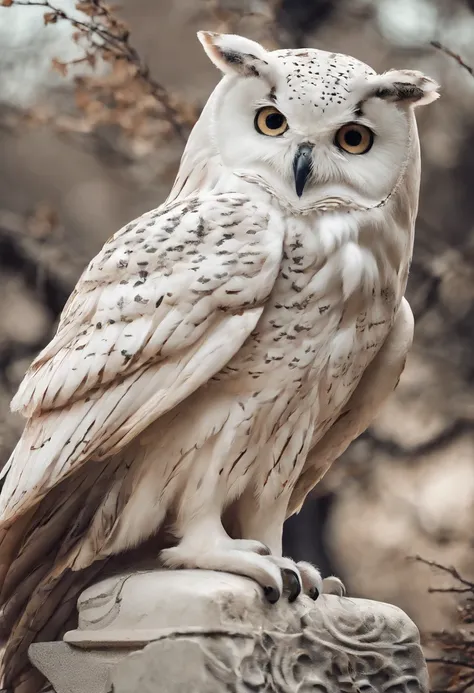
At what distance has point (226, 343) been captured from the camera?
1300 mm

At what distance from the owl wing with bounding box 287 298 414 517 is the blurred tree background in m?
1.10

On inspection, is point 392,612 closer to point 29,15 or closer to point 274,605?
point 274,605

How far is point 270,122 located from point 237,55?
4.2 inches

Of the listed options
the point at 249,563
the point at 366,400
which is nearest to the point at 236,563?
the point at 249,563

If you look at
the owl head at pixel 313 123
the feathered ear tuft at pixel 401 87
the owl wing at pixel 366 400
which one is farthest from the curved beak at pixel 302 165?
the owl wing at pixel 366 400

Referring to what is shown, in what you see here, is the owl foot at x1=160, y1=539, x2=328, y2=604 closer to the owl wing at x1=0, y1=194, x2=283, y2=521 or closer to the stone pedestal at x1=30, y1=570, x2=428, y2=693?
the stone pedestal at x1=30, y1=570, x2=428, y2=693

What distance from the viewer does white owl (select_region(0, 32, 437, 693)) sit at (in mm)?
1316

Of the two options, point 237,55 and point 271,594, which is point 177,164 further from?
point 271,594

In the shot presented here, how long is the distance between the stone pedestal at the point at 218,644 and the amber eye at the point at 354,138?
60cm

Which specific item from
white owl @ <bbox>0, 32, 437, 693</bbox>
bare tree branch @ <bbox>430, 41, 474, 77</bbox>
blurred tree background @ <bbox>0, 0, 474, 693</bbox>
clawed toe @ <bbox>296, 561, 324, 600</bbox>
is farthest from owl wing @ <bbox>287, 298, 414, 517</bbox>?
bare tree branch @ <bbox>430, 41, 474, 77</bbox>

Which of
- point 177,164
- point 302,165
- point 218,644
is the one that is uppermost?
point 302,165

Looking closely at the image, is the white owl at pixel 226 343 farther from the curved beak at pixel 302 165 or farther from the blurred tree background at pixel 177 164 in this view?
the blurred tree background at pixel 177 164

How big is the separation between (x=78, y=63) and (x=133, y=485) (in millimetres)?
1736

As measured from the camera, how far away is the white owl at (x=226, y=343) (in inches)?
51.8
